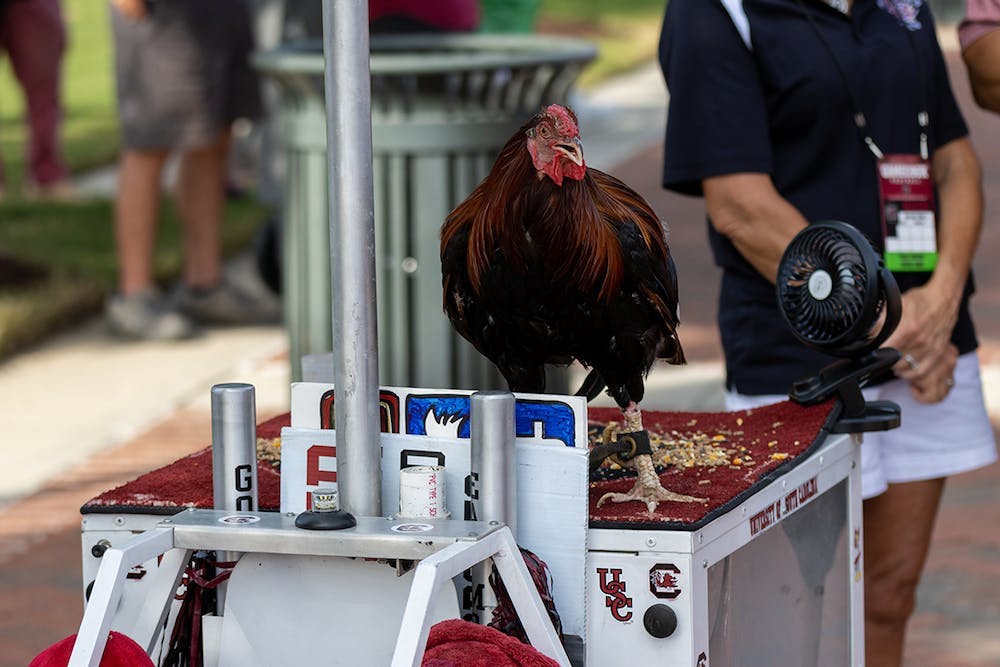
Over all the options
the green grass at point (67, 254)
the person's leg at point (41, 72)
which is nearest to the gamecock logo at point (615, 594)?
the green grass at point (67, 254)

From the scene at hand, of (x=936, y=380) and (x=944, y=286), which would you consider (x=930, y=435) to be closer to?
(x=936, y=380)

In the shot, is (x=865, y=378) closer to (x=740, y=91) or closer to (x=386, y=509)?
(x=740, y=91)

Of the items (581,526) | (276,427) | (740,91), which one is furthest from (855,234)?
(276,427)

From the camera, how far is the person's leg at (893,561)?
3.59m

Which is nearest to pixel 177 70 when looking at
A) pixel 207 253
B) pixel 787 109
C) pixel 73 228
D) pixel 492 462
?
pixel 207 253

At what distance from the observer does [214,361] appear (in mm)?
7566

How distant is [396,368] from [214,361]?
7.63 feet

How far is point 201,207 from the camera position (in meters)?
7.89

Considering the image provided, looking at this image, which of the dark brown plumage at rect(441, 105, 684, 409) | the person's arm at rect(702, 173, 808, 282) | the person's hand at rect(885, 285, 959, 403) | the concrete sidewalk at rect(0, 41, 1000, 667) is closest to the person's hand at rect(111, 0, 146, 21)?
the concrete sidewalk at rect(0, 41, 1000, 667)

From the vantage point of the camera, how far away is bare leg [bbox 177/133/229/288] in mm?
7715

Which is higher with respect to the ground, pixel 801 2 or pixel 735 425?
pixel 801 2

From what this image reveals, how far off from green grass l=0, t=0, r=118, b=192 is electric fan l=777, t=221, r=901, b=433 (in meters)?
8.59

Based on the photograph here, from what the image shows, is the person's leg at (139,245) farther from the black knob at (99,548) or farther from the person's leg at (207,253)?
the black knob at (99,548)

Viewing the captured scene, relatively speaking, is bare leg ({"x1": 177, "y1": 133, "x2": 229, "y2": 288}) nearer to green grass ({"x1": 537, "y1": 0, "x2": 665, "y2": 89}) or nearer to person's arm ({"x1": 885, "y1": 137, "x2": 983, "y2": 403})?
person's arm ({"x1": 885, "y1": 137, "x2": 983, "y2": 403})
